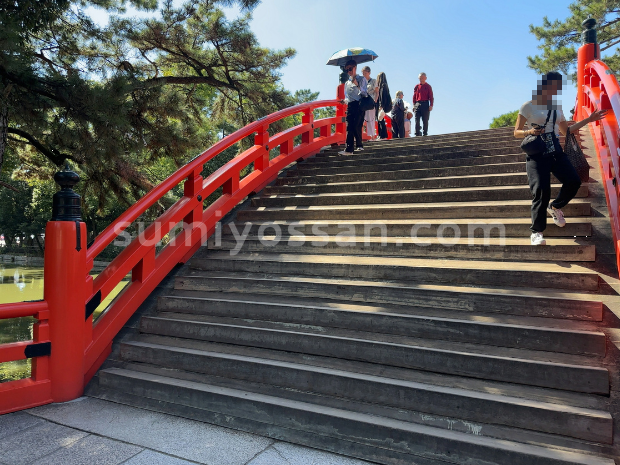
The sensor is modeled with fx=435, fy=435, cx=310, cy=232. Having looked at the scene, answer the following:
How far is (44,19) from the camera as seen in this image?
596 centimetres

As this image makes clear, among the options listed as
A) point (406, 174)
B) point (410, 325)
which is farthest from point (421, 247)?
point (406, 174)

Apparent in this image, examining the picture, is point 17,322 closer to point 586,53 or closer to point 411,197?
point 411,197

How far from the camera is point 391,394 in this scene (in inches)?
110

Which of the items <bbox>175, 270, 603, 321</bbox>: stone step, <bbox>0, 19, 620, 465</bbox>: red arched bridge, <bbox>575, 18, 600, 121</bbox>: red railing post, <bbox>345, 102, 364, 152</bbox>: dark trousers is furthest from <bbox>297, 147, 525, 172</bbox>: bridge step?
<bbox>175, 270, 603, 321</bbox>: stone step

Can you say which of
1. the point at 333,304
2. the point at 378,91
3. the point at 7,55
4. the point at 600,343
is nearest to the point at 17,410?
the point at 333,304

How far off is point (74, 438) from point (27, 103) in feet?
15.9

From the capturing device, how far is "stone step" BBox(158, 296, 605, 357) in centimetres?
281

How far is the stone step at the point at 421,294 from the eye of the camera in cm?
305

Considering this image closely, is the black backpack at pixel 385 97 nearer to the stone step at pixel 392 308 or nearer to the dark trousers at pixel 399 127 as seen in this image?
the dark trousers at pixel 399 127

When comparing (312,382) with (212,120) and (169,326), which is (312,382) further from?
(212,120)

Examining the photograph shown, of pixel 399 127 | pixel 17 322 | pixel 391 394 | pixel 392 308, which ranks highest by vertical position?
pixel 399 127

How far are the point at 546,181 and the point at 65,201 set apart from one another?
13.2 ft

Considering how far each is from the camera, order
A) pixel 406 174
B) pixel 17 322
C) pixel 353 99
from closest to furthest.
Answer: pixel 406 174 → pixel 353 99 → pixel 17 322

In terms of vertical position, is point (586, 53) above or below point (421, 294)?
above
